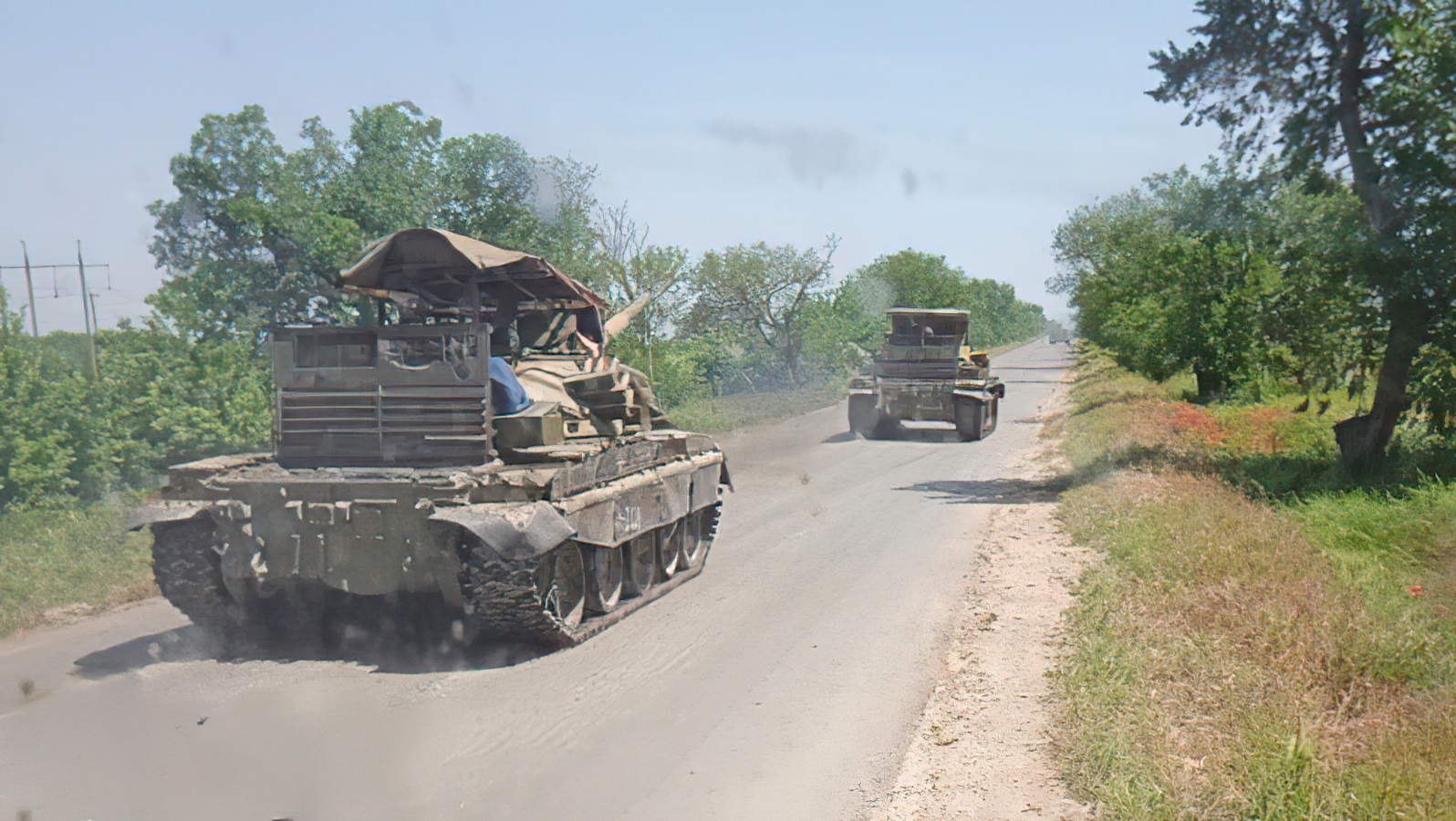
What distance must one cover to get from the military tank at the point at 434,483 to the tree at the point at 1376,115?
9.35 metres

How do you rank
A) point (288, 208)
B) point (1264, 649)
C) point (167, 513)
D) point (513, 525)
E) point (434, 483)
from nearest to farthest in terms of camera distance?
1. point (1264, 649)
2. point (513, 525)
3. point (434, 483)
4. point (167, 513)
5. point (288, 208)

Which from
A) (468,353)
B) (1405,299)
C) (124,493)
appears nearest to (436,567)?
(468,353)

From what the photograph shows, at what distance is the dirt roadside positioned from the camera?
497 centimetres

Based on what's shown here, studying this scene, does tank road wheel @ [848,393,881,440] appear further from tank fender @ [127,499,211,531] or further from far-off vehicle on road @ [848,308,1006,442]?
tank fender @ [127,499,211,531]

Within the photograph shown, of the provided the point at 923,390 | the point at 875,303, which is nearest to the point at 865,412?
the point at 923,390

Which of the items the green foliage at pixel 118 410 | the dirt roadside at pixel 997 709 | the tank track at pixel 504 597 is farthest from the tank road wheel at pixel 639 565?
the green foliage at pixel 118 410

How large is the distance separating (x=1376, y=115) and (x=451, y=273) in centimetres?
1106

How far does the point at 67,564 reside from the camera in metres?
10.4

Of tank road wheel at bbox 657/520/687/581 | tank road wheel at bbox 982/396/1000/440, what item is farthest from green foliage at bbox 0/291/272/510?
tank road wheel at bbox 982/396/1000/440

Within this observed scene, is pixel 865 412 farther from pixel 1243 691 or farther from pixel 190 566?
pixel 1243 691

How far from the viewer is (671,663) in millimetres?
7230

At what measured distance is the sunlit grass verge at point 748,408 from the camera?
2561 centimetres

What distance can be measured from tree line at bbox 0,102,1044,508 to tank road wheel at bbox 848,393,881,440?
542cm

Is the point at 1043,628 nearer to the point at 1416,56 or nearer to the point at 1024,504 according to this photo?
the point at 1024,504
